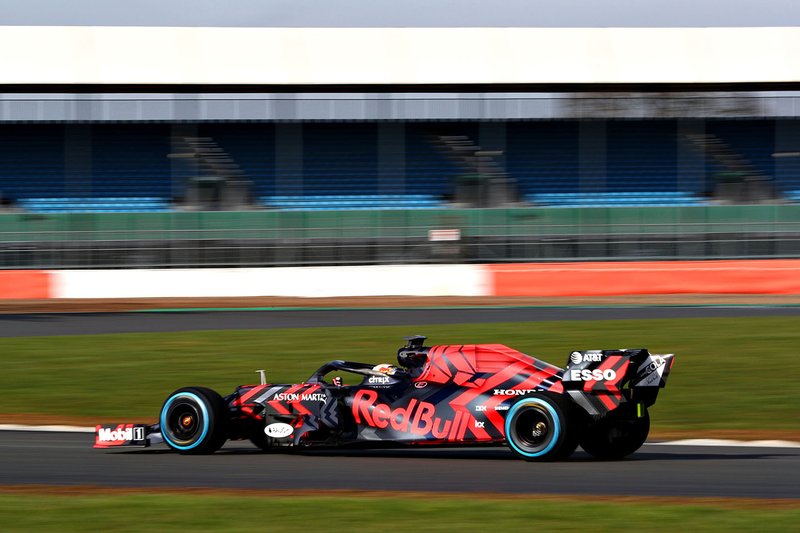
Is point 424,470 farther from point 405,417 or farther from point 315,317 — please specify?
point 315,317

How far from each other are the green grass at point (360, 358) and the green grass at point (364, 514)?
17.6 ft

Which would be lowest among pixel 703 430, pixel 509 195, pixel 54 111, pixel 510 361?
pixel 703 430

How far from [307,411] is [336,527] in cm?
310

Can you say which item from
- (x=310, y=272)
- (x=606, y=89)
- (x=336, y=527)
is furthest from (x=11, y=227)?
(x=336, y=527)

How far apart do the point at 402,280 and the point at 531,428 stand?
19668mm

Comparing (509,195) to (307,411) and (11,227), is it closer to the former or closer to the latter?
(11,227)

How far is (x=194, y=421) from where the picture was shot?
1027 cm

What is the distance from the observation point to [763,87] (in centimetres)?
3731

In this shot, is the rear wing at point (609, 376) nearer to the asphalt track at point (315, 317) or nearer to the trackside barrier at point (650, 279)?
the asphalt track at point (315, 317)

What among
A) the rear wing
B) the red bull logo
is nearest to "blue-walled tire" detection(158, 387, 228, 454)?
the red bull logo

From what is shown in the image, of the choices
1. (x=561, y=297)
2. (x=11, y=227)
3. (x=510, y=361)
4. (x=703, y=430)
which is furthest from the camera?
(x=11, y=227)

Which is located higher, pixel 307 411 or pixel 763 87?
pixel 763 87

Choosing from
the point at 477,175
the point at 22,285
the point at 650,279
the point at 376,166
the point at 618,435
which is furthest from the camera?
the point at 376,166

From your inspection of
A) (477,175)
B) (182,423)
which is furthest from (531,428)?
(477,175)
